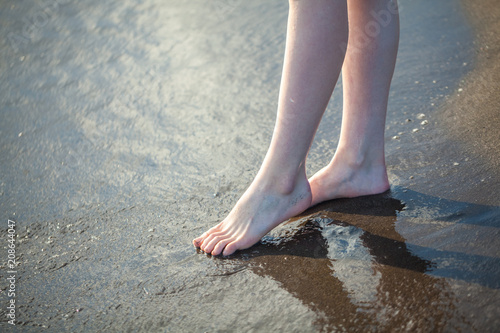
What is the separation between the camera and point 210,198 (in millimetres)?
1733

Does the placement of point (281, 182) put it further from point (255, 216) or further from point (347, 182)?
point (347, 182)

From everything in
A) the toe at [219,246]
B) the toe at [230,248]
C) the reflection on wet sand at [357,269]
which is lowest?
the reflection on wet sand at [357,269]

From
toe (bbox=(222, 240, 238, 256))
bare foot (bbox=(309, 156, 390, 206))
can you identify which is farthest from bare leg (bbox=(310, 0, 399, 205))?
toe (bbox=(222, 240, 238, 256))

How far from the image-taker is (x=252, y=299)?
1.23m

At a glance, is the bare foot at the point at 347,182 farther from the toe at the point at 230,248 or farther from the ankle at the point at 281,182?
the toe at the point at 230,248

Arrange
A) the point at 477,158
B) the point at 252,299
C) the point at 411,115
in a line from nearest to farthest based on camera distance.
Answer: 1. the point at 252,299
2. the point at 477,158
3. the point at 411,115

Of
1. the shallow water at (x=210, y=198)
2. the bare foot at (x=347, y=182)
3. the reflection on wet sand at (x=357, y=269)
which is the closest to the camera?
the reflection on wet sand at (x=357, y=269)

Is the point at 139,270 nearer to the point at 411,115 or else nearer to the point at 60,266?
the point at 60,266

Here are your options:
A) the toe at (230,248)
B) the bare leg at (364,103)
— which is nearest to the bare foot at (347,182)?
the bare leg at (364,103)

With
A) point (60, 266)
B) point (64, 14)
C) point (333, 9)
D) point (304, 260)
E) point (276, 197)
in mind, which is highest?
point (64, 14)

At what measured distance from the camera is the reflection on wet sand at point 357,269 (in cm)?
108

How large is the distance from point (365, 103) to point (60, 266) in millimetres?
1070

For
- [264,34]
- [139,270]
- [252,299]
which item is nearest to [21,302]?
[139,270]

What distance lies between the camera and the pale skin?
1.34 metres
